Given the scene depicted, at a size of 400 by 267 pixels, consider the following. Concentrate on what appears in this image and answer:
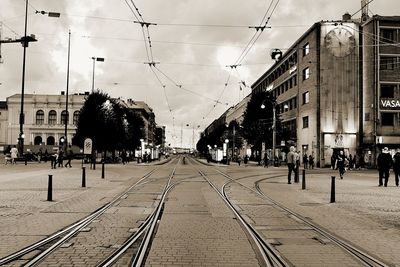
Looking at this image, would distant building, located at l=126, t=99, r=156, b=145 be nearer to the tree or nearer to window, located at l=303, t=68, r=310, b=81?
the tree

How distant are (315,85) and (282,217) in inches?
1924

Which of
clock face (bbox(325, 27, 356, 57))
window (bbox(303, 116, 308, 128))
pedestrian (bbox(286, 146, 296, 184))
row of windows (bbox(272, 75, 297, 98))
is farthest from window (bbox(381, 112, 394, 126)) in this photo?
pedestrian (bbox(286, 146, 296, 184))

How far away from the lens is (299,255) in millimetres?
7648

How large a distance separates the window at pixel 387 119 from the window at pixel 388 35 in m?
8.75

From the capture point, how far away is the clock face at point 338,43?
5859cm

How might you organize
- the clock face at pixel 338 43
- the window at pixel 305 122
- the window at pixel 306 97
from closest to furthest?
the clock face at pixel 338 43 < the window at pixel 306 97 < the window at pixel 305 122

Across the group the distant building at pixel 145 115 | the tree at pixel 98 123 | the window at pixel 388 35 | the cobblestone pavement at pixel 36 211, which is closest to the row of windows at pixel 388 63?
the window at pixel 388 35

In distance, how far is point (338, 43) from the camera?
194ft

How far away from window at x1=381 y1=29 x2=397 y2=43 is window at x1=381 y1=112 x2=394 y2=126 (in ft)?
28.7

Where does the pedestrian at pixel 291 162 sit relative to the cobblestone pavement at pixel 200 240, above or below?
above

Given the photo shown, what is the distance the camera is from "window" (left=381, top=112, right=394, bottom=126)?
5741cm

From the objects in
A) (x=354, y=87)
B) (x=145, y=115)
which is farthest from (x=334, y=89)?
(x=145, y=115)

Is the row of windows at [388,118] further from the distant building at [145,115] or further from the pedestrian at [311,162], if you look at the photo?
the distant building at [145,115]

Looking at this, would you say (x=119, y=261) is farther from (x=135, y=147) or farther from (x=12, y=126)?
(x=12, y=126)
